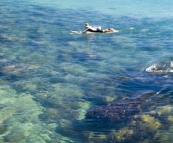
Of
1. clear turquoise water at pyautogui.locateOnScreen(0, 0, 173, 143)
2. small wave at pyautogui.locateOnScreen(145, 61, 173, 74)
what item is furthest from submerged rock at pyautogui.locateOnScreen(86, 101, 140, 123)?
small wave at pyautogui.locateOnScreen(145, 61, 173, 74)

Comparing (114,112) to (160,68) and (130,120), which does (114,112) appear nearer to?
(130,120)

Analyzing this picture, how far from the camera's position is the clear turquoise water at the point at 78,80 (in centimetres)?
1194

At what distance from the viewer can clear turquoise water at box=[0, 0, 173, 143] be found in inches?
470

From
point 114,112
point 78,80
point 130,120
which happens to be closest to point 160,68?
point 78,80

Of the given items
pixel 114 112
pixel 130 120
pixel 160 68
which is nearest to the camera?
pixel 130 120

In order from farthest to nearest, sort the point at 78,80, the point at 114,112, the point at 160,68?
1. the point at 160,68
2. the point at 78,80
3. the point at 114,112

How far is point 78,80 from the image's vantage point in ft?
57.2

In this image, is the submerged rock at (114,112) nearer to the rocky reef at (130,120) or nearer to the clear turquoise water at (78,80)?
the rocky reef at (130,120)

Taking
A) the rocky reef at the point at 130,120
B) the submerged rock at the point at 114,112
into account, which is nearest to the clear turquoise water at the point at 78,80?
the rocky reef at the point at 130,120

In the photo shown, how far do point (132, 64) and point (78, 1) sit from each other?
40990 millimetres

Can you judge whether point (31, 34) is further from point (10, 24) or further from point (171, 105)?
point (171, 105)

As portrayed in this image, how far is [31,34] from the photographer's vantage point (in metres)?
29.1

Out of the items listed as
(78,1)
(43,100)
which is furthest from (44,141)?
(78,1)

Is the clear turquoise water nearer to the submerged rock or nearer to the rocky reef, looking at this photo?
the rocky reef
